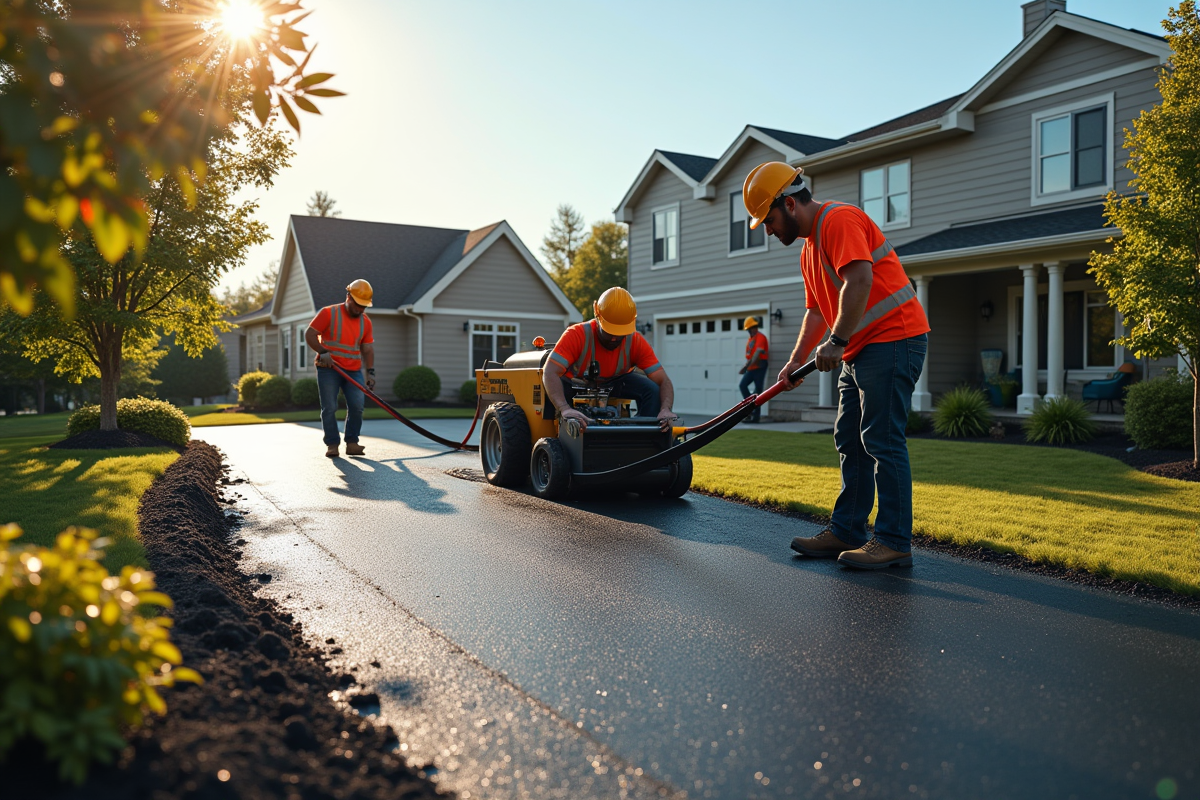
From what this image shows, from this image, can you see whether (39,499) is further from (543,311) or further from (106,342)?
(543,311)

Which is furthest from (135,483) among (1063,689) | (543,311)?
(543,311)

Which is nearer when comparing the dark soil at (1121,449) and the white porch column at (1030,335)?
the dark soil at (1121,449)

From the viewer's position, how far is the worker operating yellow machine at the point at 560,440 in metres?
7.63

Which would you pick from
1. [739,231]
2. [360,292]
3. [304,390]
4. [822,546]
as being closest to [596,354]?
[822,546]

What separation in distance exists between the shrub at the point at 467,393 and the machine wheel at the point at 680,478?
67.3 feet

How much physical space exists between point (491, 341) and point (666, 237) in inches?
335

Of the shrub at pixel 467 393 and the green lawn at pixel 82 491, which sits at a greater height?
the shrub at pixel 467 393

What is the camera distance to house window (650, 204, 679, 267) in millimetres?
23953

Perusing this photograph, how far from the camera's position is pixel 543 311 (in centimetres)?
3131

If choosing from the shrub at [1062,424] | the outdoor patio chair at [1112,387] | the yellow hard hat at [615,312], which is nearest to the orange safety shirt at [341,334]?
the yellow hard hat at [615,312]

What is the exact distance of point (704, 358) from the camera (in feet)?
75.0

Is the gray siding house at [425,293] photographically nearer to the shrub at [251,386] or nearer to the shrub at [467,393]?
the shrub at [467,393]

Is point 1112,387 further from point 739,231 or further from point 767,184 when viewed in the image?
point 767,184

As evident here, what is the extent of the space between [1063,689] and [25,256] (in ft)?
11.3
